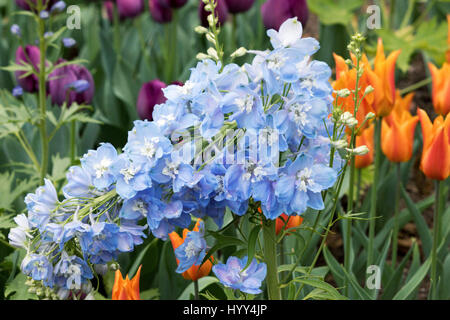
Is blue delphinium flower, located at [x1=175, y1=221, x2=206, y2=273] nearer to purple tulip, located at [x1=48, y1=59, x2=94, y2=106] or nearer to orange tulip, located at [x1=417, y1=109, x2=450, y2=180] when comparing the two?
orange tulip, located at [x1=417, y1=109, x2=450, y2=180]

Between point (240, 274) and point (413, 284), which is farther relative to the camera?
point (413, 284)

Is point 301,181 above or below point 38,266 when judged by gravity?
above

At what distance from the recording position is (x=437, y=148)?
4.29 ft

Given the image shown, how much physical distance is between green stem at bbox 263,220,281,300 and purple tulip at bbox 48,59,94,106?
87 centimetres

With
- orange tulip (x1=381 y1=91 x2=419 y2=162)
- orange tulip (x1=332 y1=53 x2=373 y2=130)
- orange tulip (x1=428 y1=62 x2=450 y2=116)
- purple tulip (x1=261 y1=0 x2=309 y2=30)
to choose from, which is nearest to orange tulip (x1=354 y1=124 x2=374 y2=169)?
orange tulip (x1=381 y1=91 x2=419 y2=162)

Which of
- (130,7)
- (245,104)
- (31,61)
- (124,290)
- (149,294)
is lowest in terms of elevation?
(149,294)

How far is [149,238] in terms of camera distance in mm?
1632

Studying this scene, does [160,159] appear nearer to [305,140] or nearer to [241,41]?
[305,140]

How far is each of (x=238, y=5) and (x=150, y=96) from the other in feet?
2.13

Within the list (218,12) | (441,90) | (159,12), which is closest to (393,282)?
(441,90)

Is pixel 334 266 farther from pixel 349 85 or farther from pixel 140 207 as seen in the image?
pixel 140 207

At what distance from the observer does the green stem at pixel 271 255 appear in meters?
1.02

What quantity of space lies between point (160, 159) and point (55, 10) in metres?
0.88

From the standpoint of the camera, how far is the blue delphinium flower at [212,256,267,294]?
98 centimetres
